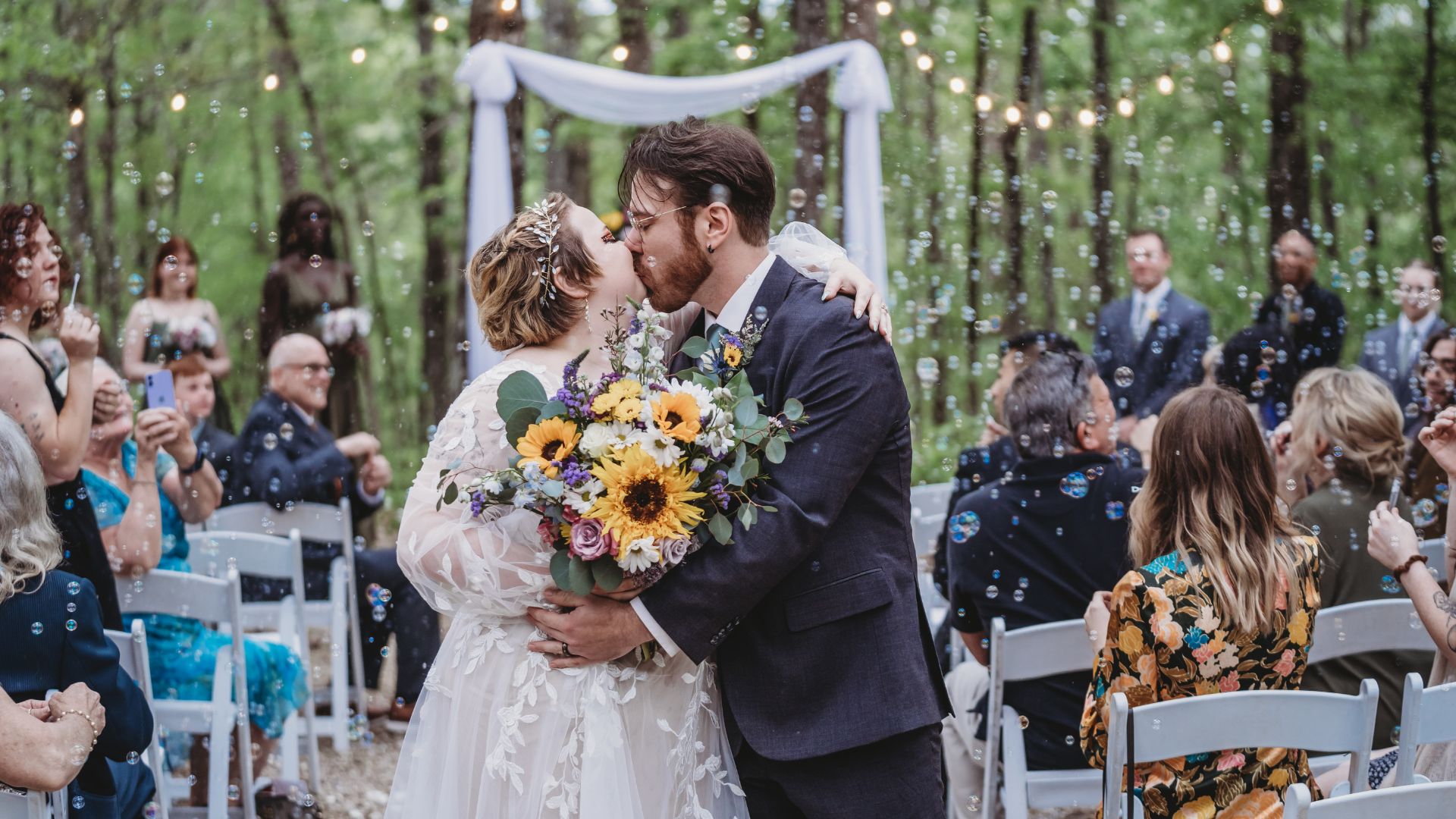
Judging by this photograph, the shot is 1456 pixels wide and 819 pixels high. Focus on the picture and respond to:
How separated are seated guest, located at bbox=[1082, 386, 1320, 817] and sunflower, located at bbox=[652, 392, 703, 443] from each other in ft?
4.01

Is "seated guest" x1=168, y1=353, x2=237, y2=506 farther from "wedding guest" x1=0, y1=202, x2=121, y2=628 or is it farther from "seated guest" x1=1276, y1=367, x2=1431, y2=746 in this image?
"seated guest" x1=1276, y1=367, x2=1431, y2=746

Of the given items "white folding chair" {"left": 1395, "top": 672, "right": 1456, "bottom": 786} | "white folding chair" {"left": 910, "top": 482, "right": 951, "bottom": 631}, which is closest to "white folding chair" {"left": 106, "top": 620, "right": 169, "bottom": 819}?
"white folding chair" {"left": 910, "top": 482, "right": 951, "bottom": 631}

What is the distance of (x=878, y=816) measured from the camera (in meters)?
2.27

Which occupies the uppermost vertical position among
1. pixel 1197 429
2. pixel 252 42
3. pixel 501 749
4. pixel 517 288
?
pixel 252 42

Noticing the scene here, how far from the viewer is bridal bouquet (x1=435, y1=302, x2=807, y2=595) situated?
2.05 m

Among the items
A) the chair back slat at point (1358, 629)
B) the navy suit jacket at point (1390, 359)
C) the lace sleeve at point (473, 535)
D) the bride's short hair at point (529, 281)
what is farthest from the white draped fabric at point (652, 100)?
the lace sleeve at point (473, 535)

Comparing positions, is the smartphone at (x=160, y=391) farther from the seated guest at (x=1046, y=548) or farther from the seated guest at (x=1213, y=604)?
the seated guest at (x=1213, y=604)

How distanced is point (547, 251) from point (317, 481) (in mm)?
3338

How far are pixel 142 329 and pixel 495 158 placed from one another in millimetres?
2184

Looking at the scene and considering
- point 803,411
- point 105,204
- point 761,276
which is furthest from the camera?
point 105,204

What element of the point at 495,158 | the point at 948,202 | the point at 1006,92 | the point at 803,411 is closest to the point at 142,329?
the point at 495,158

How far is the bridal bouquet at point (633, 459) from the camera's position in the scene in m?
2.05

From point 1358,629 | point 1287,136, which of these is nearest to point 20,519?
point 1358,629

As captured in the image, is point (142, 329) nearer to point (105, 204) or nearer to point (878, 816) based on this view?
point (105, 204)
